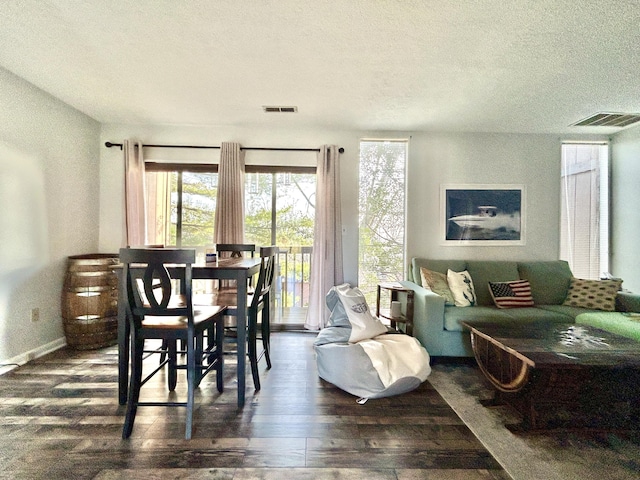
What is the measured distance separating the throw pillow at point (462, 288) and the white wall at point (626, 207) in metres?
1.97

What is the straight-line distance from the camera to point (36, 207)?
2729 mm

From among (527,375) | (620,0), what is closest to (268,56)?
(620,0)

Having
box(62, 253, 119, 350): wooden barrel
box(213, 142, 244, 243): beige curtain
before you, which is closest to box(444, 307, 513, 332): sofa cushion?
box(213, 142, 244, 243): beige curtain

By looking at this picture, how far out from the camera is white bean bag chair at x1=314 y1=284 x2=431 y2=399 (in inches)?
81.4

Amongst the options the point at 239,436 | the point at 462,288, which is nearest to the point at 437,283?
the point at 462,288

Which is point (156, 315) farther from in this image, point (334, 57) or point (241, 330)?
point (334, 57)

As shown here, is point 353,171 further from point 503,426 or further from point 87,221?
point 87,221

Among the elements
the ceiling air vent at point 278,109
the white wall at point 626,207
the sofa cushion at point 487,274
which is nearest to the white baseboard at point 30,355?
Result: the ceiling air vent at point 278,109

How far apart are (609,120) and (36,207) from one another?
231 inches

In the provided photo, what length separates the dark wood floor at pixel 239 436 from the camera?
4.63 feet

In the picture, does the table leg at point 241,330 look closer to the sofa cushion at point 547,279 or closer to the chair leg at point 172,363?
the chair leg at point 172,363

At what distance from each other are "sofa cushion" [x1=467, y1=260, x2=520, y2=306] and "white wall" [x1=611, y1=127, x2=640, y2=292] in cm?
132

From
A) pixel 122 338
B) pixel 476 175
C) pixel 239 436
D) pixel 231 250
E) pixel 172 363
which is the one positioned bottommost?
pixel 239 436

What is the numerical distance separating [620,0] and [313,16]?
5.56 feet
